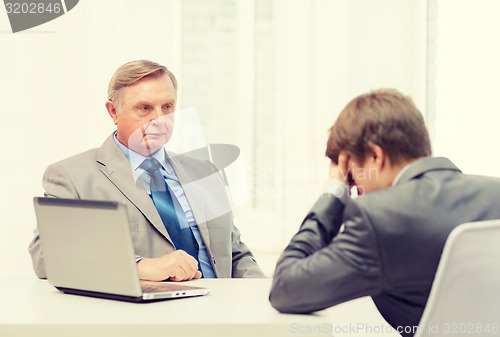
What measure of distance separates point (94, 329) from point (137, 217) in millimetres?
815

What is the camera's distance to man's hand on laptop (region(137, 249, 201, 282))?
5.30 feet

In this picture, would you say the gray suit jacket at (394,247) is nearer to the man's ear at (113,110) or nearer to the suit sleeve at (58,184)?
the suit sleeve at (58,184)

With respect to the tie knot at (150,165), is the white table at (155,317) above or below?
below

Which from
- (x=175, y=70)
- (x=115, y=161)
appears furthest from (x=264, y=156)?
(x=115, y=161)

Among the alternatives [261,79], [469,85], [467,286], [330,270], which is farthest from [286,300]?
[261,79]

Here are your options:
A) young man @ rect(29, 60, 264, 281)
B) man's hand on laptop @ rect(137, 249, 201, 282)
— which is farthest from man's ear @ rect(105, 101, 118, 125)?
man's hand on laptop @ rect(137, 249, 201, 282)

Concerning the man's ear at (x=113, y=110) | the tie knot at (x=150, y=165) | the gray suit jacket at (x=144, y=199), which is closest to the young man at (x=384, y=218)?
the gray suit jacket at (x=144, y=199)

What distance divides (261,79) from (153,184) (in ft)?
5.41

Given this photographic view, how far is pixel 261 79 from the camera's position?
3.52 metres

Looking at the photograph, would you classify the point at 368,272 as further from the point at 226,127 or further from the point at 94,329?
the point at 226,127

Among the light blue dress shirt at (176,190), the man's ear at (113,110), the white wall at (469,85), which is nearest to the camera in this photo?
the light blue dress shirt at (176,190)

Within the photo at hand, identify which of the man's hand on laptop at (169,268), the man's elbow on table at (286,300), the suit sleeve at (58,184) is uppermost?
the suit sleeve at (58,184)

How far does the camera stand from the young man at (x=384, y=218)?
3.63ft

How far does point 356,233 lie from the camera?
111 cm
